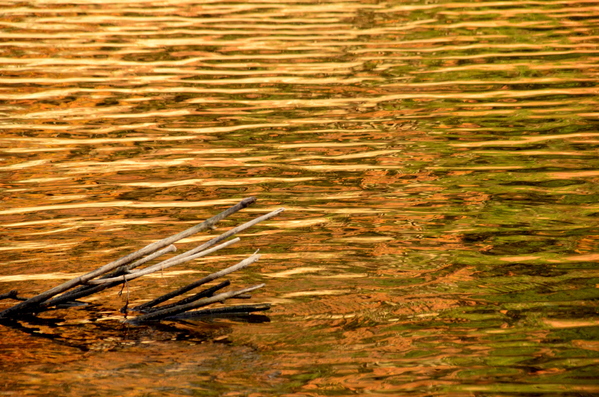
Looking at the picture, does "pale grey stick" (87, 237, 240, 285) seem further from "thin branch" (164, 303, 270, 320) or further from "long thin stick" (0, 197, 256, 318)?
"thin branch" (164, 303, 270, 320)

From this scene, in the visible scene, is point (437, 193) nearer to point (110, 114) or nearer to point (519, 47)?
point (110, 114)

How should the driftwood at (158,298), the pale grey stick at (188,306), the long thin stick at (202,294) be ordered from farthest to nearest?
1. the long thin stick at (202,294)
2. the pale grey stick at (188,306)
3. the driftwood at (158,298)

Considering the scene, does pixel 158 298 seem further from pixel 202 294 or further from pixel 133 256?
pixel 133 256

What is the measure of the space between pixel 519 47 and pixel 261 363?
10.7 metres

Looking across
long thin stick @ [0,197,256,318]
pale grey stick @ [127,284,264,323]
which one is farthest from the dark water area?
long thin stick @ [0,197,256,318]

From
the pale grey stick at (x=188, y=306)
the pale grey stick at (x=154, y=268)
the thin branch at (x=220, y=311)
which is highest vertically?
the pale grey stick at (x=154, y=268)

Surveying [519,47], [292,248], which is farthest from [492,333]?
[519,47]

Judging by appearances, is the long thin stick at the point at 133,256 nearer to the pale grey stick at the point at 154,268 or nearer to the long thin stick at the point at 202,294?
the pale grey stick at the point at 154,268

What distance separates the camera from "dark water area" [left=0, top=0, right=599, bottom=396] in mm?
5735

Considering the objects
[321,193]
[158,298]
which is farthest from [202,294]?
[321,193]

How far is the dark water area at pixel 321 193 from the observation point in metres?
5.74

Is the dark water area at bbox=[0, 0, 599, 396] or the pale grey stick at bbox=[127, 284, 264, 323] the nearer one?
the dark water area at bbox=[0, 0, 599, 396]

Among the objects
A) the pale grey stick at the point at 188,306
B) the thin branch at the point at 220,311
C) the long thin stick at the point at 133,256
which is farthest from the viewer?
the thin branch at the point at 220,311

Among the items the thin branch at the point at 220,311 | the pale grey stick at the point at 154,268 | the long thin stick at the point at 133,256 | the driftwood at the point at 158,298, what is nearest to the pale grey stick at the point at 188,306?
the driftwood at the point at 158,298
